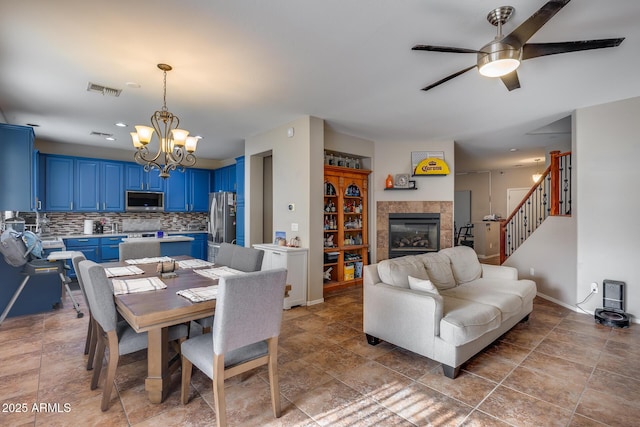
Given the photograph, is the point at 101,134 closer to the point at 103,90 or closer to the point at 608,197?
the point at 103,90

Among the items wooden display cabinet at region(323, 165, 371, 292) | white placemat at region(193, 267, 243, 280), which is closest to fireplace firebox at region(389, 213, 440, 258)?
wooden display cabinet at region(323, 165, 371, 292)

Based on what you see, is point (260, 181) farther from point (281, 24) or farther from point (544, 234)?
point (544, 234)

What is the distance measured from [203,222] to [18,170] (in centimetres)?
401

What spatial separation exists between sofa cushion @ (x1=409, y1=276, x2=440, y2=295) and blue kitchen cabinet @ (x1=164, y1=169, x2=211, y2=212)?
5.97 m

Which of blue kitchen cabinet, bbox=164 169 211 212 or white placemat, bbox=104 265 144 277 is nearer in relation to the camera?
white placemat, bbox=104 265 144 277

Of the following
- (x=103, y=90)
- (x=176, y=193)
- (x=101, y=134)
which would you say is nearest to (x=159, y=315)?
(x=103, y=90)

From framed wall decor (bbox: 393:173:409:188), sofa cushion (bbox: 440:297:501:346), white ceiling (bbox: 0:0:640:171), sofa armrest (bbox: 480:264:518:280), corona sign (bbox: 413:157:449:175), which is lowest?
sofa cushion (bbox: 440:297:501:346)

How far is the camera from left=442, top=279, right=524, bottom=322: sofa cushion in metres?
2.92

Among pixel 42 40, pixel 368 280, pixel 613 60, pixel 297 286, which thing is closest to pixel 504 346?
pixel 368 280

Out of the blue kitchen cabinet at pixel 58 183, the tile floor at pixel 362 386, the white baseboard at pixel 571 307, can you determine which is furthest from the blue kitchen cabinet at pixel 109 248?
the white baseboard at pixel 571 307

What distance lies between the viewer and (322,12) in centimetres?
206

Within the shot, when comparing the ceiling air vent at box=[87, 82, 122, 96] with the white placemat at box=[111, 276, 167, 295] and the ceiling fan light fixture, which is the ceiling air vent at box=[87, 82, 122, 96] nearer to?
the white placemat at box=[111, 276, 167, 295]

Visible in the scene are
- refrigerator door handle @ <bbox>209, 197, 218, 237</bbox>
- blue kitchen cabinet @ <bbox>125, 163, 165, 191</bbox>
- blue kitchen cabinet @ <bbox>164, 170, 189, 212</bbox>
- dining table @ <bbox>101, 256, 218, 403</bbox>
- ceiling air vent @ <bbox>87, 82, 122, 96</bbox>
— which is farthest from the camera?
blue kitchen cabinet @ <bbox>164, 170, 189, 212</bbox>

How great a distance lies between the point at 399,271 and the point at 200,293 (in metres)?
1.85
